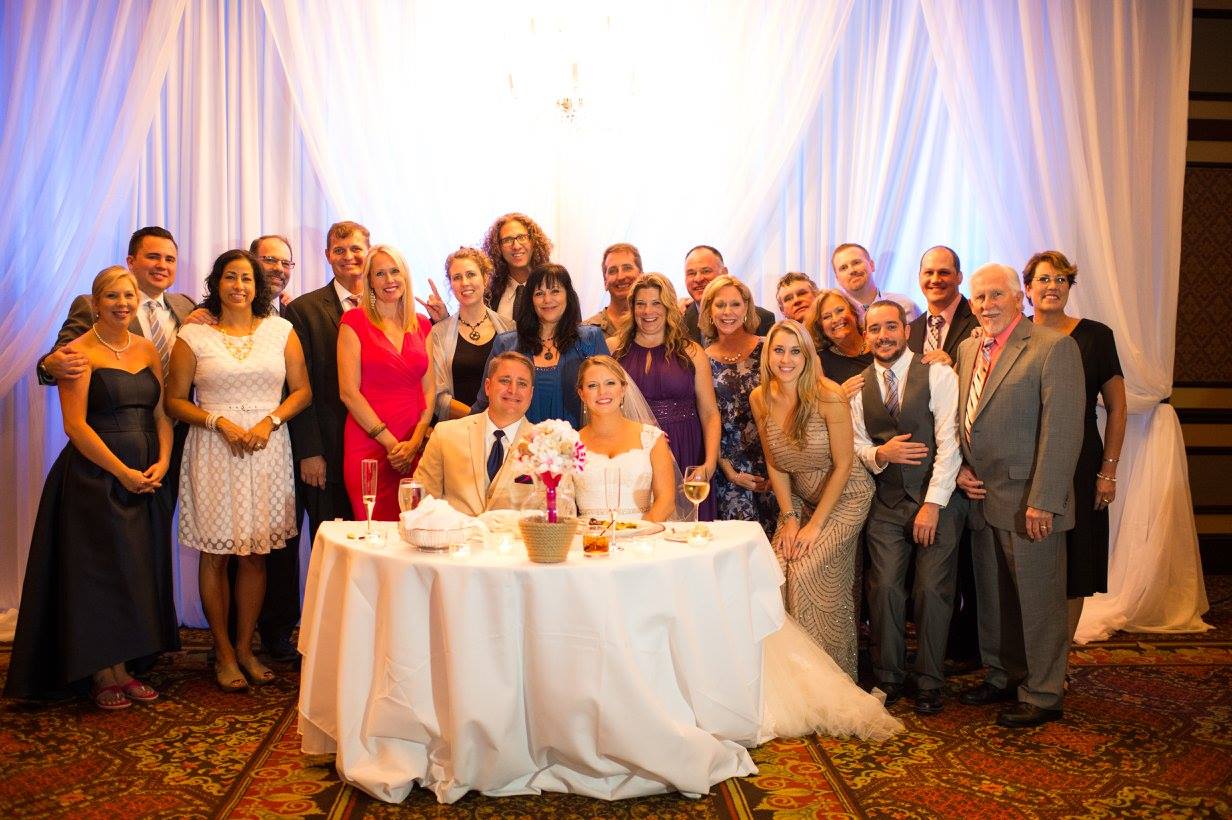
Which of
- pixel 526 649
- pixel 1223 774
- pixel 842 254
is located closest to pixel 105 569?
pixel 526 649

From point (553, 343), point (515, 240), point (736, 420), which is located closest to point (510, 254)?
point (515, 240)

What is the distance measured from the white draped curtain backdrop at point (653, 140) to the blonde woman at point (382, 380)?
3.47ft

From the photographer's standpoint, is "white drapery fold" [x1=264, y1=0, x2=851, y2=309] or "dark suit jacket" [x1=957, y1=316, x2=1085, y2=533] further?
"white drapery fold" [x1=264, y1=0, x2=851, y2=309]

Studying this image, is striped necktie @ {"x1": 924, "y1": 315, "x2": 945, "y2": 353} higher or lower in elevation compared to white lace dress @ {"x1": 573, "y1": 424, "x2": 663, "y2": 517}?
higher

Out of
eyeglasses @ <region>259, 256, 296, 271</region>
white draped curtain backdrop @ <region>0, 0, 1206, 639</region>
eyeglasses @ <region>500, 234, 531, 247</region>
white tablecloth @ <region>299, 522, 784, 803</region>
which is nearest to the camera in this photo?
white tablecloth @ <region>299, 522, 784, 803</region>

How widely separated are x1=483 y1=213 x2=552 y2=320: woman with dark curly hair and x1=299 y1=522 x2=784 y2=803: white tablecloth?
6.54ft

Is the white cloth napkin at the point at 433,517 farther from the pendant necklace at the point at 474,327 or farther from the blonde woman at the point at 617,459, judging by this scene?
the pendant necklace at the point at 474,327

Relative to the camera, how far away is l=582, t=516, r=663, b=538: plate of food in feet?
10.9

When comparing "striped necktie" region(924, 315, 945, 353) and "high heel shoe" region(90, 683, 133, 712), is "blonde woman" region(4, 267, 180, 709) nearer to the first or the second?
"high heel shoe" region(90, 683, 133, 712)

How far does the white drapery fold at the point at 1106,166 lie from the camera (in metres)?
5.56

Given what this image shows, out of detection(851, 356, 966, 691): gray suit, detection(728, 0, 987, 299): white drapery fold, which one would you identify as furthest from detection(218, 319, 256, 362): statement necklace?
detection(728, 0, 987, 299): white drapery fold

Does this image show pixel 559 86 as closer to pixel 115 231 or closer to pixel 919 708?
pixel 115 231

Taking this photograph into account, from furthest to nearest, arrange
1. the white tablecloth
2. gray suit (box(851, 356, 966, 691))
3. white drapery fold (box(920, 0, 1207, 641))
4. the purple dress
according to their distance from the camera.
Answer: white drapery fold (box(920, 0, 1207, 641))
the purple dress
gray suit (box(851, 356, 966, 691))
the white tablecloth

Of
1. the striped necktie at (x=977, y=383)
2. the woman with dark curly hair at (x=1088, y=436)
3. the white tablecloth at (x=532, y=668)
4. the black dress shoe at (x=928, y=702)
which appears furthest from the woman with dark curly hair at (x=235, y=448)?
the woman with dark curly hair at (x=1088, y=436)
